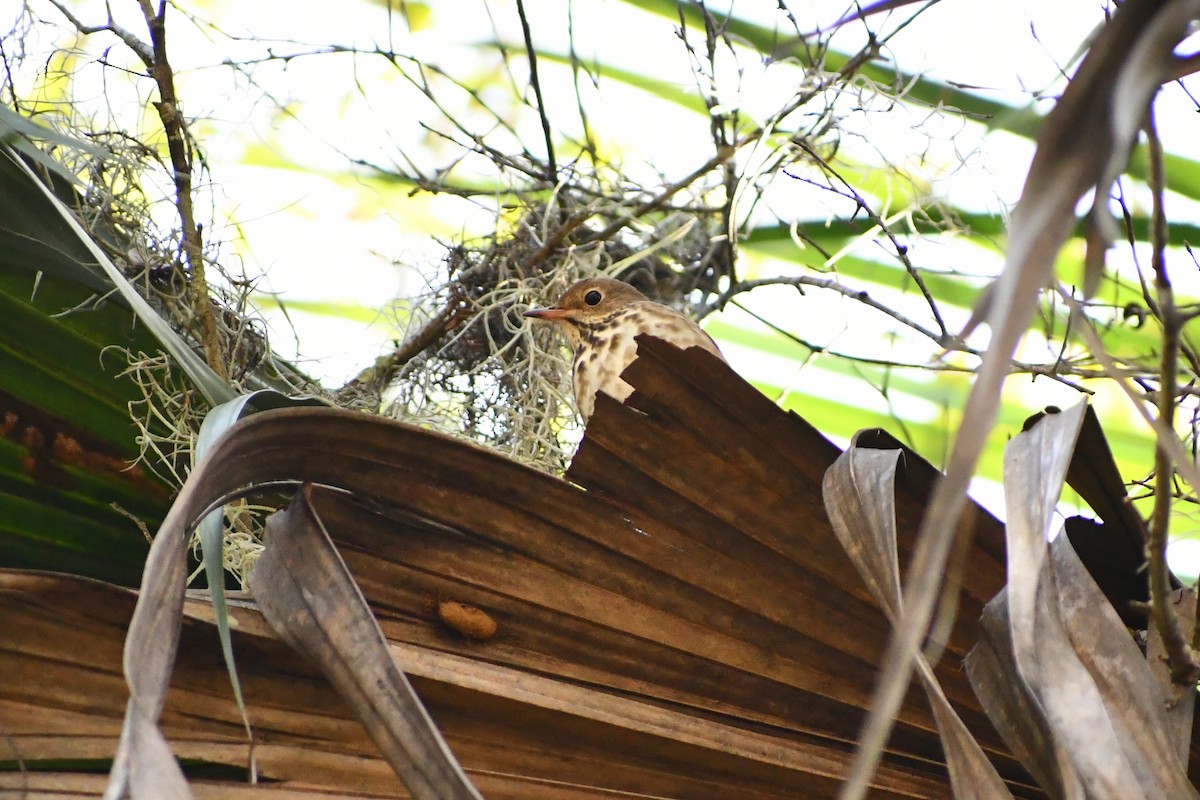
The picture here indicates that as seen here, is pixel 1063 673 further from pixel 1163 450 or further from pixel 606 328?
pixel 606 328

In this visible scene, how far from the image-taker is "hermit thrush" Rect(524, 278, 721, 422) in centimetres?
212

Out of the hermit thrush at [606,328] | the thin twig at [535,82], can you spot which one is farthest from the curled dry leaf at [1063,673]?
the thin twig at [535,82]

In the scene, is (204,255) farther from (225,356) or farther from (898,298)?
(898,298)

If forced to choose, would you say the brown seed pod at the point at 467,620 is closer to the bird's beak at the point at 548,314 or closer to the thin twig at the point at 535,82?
the bird's beak at the point at 548,314

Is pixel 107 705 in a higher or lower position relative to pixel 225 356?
lower

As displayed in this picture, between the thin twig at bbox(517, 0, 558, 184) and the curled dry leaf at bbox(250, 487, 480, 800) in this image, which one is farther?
the thin twig at bbox(517, 0, 558, 184)

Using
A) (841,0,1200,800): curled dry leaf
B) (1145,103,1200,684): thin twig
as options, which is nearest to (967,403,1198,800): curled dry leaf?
(1145,103,1200,684): thin twig

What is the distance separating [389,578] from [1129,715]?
0.60 m

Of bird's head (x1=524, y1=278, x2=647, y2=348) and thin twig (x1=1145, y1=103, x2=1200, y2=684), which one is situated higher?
bird's head (x1=524, y1=278, x2=647, y2=348)

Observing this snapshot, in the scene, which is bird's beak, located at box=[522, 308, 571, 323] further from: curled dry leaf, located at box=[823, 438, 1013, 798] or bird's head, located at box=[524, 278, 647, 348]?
curled dry leaf, located at box=[823, 438, 1013, 798]

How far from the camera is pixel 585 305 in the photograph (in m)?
2.31

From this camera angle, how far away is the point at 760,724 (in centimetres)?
115

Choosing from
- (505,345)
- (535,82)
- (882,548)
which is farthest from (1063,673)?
(535,82)

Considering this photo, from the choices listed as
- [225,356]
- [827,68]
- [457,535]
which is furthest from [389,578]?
[827,68]
